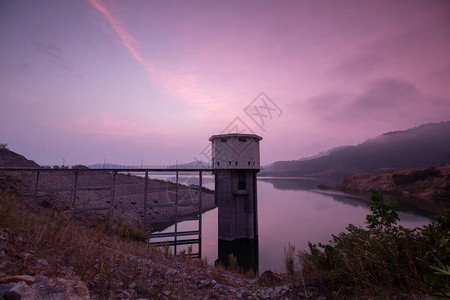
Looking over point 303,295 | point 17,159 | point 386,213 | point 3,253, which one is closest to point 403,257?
point 386,213

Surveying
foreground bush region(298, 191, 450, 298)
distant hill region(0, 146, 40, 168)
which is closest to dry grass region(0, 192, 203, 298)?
foreground bush region(298, 191, 450, 298)

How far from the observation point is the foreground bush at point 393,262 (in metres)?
4.00

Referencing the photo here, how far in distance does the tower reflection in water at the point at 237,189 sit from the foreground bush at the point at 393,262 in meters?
17.7

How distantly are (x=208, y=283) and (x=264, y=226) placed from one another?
1059 inches

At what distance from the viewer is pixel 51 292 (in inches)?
138

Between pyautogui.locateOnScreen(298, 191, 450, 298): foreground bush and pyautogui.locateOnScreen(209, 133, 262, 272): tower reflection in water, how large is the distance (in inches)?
696

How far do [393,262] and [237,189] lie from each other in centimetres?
1934

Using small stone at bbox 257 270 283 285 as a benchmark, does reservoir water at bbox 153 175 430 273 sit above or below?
below

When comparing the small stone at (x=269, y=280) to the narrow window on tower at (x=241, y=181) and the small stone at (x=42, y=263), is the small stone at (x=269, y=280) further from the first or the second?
the narrow window on tower at (x=241, y=181)

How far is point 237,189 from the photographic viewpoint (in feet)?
77.9

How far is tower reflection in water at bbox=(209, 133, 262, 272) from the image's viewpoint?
23.0 metres

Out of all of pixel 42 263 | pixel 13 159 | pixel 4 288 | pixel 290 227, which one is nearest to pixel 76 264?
pixel 42 263

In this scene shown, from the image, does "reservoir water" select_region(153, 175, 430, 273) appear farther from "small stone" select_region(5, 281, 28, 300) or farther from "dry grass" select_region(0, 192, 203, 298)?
"small stone" select_region(5, 281, 28, 300)

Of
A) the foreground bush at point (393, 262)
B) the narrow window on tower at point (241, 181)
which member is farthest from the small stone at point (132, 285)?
the narrow window on tower at point (241, 181)
